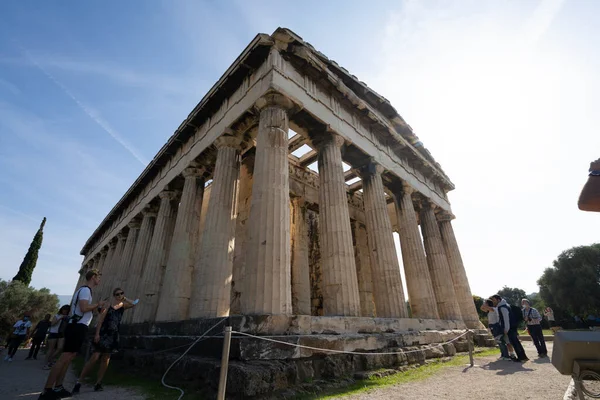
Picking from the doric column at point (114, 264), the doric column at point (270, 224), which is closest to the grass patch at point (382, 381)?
the doric column at point (270, 224)

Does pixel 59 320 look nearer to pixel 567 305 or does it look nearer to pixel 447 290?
pixel 447 290

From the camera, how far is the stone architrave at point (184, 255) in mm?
10008

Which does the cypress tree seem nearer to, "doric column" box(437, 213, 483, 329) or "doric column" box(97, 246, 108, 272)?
"doric column" box(97, 246, 108, 272)

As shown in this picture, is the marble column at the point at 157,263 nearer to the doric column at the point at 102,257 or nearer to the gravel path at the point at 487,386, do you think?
the gravel path at the point at 487,386

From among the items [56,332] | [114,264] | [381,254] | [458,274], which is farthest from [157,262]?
[458,274]

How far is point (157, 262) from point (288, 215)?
8387 millimetres

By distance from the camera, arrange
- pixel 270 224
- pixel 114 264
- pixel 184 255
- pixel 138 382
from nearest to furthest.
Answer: pixel 138 382, pixel 270 224, pixel 184 255, pixel 114 264

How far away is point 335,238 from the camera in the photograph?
900 cm

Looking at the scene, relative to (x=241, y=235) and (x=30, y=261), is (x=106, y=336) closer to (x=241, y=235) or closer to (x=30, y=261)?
(x=241, y=235)

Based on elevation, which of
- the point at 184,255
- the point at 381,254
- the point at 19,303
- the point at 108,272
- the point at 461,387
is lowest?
the point at 461,387

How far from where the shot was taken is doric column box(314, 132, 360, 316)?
8.20 m

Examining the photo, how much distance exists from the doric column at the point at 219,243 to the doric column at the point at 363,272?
840 cm

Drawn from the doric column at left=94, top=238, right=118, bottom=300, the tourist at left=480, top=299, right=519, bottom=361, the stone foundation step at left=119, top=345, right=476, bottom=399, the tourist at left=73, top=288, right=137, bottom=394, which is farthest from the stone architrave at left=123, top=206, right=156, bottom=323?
the tourist at left=480, top=299, right=519, bottom=361

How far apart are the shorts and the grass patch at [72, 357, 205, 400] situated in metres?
1.48
